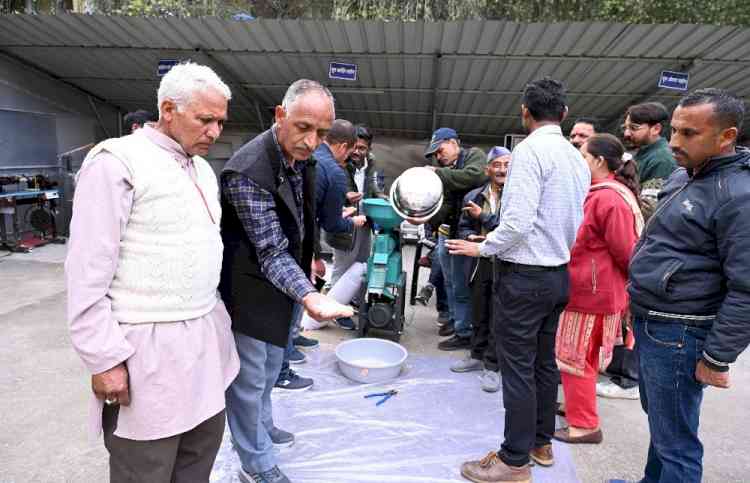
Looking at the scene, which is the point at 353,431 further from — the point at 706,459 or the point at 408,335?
the point at 706,459

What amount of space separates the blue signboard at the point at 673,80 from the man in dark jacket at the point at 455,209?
12.7 ft

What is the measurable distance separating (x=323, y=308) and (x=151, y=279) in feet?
1.54

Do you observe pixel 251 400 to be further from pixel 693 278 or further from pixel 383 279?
pixel 383 279

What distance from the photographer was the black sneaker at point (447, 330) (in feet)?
12.1

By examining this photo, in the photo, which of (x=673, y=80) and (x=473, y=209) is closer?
(x=473, y=209)

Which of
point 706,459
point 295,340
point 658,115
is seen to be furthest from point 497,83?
point 706,459

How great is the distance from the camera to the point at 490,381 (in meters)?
2.75

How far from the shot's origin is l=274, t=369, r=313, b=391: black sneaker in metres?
2.65

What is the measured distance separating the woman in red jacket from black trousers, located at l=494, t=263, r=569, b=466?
364 mm

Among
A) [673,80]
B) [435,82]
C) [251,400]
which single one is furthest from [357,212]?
[673,80]

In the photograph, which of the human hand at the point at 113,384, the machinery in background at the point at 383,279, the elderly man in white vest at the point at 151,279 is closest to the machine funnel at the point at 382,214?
the machinery in background at the point at 383,279

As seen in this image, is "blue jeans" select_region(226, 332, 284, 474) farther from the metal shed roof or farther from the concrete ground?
the metal shed roof

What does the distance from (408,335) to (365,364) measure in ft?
2.91

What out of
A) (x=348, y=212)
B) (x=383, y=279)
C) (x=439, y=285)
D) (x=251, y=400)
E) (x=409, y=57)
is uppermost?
(x=409, y=57)
